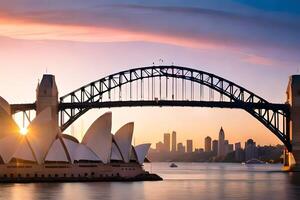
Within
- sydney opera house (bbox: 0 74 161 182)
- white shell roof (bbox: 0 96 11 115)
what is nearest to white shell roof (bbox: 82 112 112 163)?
sydney opera house (bbox: 0 74 161 182)

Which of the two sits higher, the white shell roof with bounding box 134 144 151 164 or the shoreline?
the white shell roof with bounding box 134 144 151 164

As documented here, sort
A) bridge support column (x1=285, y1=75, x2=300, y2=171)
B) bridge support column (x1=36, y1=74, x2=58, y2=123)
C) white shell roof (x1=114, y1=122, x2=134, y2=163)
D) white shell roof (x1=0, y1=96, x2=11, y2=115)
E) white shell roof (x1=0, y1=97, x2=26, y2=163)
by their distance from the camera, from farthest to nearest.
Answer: bridge support column (x1=285, y1=75, x2=300, y2=171)
bridge support column (x1=36, y1=74, x2=58, y2=123)
white shell roof (x1=114, y1=122, x2=134, y2=163)
white shell roof (x1=0, y1=96, x2=11, y2=115)
white shell roof (x1=0, y1=97, x2=26, y2=163)

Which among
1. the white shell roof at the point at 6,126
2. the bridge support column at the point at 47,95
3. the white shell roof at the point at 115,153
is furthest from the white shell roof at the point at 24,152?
the bridge support column at the point at 47,95

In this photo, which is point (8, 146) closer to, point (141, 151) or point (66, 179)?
point (66, 179)

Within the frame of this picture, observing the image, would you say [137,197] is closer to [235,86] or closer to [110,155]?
[110,155]

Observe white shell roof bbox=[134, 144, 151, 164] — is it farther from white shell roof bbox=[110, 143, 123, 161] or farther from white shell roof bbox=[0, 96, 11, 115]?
white shell roof bbox=[0, 96, 11, 115]

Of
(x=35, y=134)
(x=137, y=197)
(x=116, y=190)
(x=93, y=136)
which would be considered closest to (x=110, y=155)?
(x=93, y=136)

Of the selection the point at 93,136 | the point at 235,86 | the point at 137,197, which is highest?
the point at 235,86

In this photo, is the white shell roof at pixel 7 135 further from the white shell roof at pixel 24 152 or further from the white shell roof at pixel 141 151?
the white shell roof at pixel 141 151
